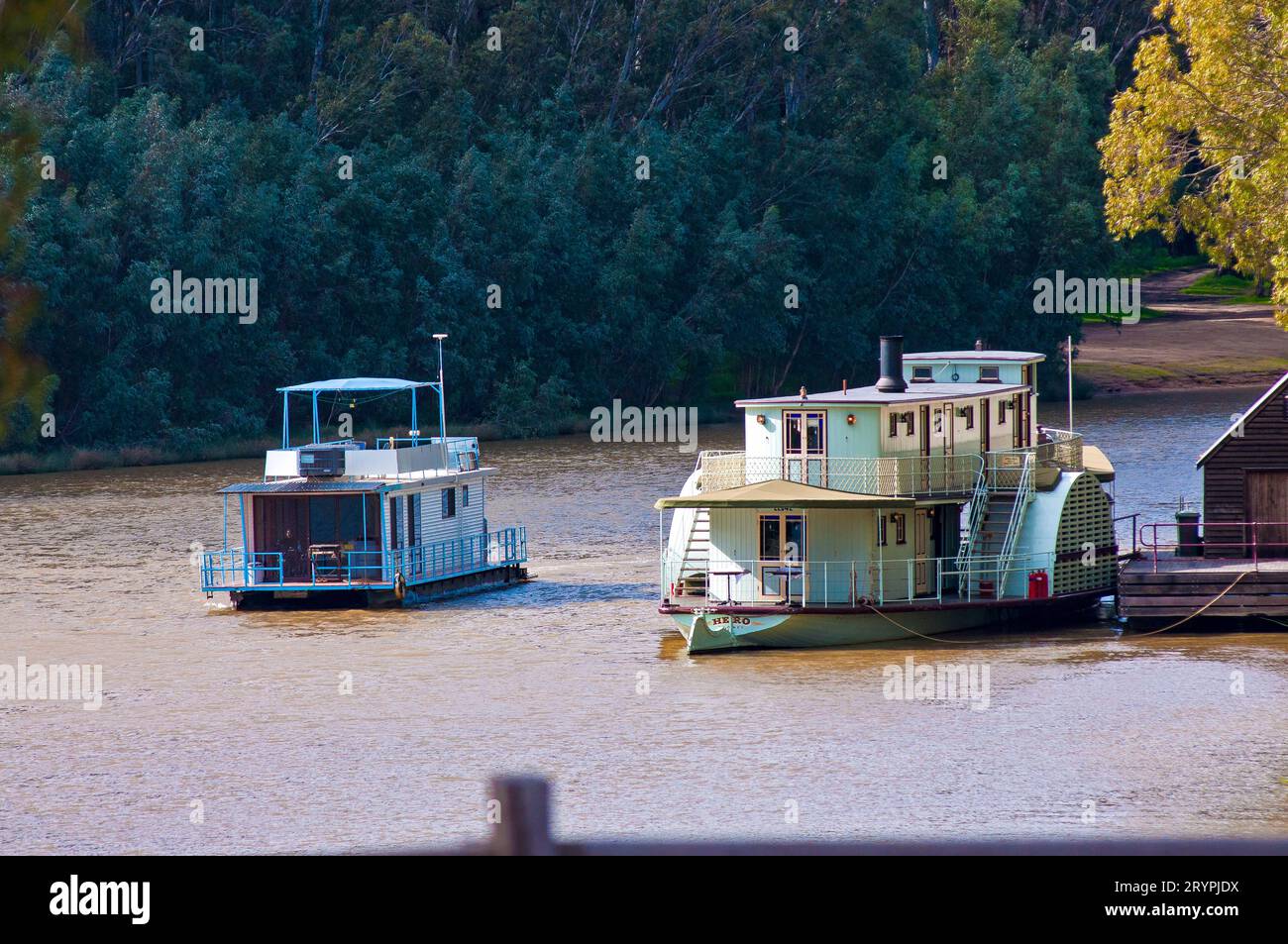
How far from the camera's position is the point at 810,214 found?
360ft

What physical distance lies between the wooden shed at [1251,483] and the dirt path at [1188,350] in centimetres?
6855

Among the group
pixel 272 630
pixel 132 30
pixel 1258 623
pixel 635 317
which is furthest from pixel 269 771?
pixel 132 30

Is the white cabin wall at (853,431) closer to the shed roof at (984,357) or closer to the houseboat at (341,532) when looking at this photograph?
the shed roof at (984,357)

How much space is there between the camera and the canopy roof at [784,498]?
39312 mm

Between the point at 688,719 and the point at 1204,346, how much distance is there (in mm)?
92276

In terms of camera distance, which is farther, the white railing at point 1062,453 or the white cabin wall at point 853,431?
the white railing at point 1062,453

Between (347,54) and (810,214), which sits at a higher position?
(347,54)

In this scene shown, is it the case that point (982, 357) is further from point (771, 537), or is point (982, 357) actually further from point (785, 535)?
point (771, 537)

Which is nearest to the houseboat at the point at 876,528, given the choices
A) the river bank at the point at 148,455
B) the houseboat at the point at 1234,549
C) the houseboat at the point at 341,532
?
the houseboat at the point at 1234,549

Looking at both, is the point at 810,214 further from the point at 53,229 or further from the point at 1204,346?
the point at 53,229

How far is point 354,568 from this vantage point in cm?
4697

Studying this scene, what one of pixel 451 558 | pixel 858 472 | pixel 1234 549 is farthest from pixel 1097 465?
pixel 451 558

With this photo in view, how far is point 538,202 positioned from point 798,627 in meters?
64.2

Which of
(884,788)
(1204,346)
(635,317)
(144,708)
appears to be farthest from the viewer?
(1204,346)
